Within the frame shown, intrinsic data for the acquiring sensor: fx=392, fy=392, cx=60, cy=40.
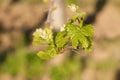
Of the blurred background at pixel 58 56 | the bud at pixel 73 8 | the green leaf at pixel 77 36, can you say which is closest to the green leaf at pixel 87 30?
the green leaf at pixel 77 36

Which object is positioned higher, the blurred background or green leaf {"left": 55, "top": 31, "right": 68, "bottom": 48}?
the blurred background

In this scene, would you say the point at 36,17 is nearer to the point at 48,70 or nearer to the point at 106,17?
the point at 106,17

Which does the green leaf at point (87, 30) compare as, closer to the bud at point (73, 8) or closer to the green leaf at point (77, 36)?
the green leaf at point (77, 36)

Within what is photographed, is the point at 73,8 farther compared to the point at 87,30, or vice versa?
the point at 73,8

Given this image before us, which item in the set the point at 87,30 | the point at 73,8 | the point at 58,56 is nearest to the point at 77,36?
the point at 87,30

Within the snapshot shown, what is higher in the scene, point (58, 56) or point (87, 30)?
point (58, 56)

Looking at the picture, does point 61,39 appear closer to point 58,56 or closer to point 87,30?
point 87,30

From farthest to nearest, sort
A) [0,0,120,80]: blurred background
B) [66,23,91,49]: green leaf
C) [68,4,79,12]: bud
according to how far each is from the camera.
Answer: [0,0,120,80]: blurred background
[68,4,79,12]: bud
[66,23,91,49]: green leaf

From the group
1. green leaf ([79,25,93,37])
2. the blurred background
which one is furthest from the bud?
the blurred background

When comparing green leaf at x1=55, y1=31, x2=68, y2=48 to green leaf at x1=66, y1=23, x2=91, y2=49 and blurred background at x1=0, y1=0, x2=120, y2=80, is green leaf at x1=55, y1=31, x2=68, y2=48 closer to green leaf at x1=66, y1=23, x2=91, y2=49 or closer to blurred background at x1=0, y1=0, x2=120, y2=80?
green leaf at x1=66, y1=23, x2=91, y2=49
